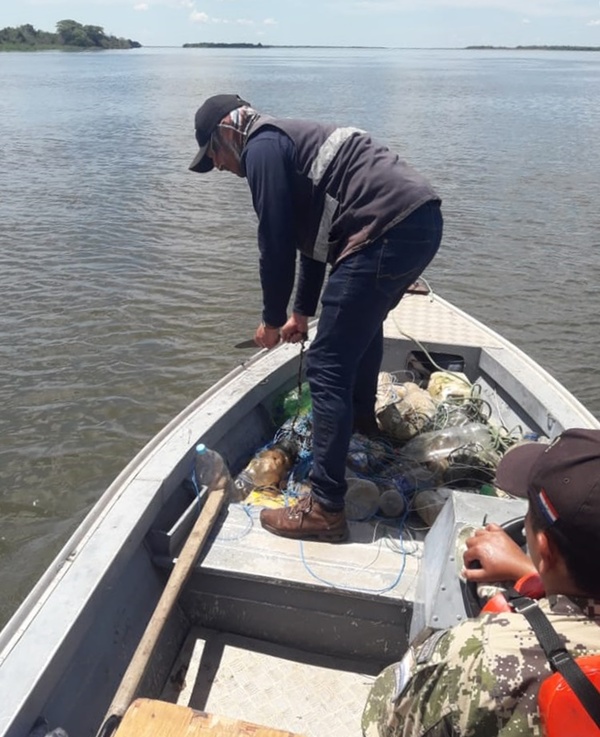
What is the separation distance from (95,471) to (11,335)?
116 inches

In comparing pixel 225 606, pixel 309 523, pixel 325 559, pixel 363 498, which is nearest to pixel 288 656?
pixel 225 606

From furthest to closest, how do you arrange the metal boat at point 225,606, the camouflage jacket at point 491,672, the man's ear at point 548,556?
the metal boat at point 225,606, the man's ear at point 548,556, the camouflage jacket at point 491,672

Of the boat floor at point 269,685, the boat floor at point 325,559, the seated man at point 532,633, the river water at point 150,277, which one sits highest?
the seated man at point 532,633

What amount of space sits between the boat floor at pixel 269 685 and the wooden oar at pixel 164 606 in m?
0.44

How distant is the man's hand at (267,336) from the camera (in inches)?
127

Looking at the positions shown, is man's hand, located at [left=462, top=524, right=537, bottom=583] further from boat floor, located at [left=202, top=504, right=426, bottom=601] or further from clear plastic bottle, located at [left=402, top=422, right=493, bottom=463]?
clear plastic bottle, located at [left=402, top=422, right=493, bottom=463]

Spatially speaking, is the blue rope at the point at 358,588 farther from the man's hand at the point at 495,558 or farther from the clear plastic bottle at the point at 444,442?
the clear plastic bottle at the point at 444,442

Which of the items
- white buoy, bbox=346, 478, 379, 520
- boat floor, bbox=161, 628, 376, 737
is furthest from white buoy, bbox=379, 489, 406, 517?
boat floor, bbox=161, 628, 376, 737

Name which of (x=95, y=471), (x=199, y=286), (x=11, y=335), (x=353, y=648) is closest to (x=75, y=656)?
(x=353, y=648)

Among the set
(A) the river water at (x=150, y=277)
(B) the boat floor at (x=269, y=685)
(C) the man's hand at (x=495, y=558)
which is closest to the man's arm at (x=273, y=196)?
(C) the man's hand at (x=495, y=558)

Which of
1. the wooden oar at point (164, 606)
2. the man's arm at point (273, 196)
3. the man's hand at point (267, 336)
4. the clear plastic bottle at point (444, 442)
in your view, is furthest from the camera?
the clear plastic bottle at point (444, 442)

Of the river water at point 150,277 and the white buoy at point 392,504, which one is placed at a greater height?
the white buoy at point 392,504

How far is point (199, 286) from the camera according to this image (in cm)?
941

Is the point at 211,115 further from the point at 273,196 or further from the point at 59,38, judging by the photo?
the point at 59,38
